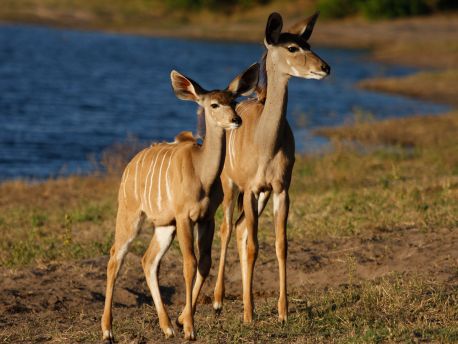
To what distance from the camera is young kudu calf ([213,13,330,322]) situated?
810 centimetres

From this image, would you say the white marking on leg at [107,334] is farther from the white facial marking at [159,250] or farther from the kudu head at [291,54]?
the kudu head at [291,54]

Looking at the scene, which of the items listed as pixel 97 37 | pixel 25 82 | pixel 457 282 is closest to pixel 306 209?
pixel 457 282

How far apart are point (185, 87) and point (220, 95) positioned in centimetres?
38

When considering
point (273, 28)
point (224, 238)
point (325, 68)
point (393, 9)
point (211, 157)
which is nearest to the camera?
point (211, 157)

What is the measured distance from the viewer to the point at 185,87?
295 inches

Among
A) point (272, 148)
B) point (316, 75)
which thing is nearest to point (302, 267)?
point (272, 148)

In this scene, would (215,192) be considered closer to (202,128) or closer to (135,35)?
(202,128)

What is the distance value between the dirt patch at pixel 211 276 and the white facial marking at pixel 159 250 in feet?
1.68

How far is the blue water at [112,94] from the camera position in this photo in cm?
2238

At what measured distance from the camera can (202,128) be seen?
7.65 metres

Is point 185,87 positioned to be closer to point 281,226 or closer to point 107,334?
point 281,226

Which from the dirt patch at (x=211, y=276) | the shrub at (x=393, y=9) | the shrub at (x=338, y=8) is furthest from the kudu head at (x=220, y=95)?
the shrub at (x=338, y=8)

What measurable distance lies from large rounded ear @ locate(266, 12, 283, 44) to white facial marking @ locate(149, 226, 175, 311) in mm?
1864

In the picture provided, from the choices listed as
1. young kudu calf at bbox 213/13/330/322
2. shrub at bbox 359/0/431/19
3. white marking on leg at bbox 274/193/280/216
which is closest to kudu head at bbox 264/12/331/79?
young kudu calf at bbox 213/13/330/322
